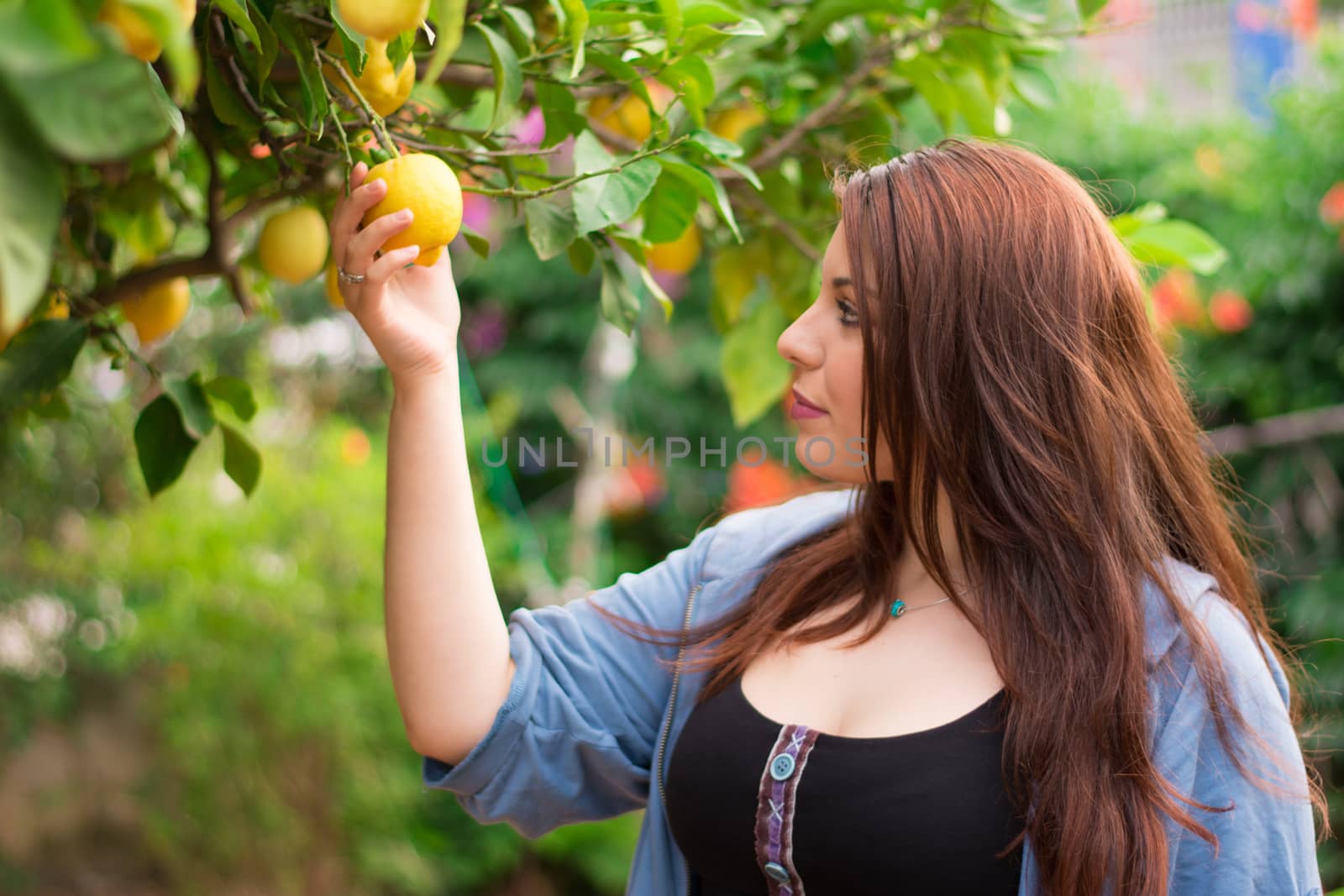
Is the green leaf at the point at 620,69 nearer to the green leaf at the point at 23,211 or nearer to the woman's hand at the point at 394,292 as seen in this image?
the woman's hand at the point at 394,292

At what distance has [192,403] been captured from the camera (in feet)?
2.75

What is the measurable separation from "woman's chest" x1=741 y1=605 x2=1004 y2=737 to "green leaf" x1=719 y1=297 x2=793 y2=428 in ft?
0.93

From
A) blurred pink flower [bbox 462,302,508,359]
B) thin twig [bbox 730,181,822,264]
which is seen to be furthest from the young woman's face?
blurred pink flower [bbox 462,302,508,359]

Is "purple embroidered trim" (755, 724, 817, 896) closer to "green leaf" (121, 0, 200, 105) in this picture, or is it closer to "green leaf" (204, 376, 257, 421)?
"green leaf" (204, 376, 257, 421)

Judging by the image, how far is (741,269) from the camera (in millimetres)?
1159

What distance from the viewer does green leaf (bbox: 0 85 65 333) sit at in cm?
33

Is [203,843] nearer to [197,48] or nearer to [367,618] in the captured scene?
[367,618]

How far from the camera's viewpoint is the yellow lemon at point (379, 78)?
0.63 metres

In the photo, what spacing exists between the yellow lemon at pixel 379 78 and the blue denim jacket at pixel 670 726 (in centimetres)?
50

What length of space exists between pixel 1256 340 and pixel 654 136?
88.0 inches

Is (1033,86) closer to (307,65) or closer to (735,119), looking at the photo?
(735,119)

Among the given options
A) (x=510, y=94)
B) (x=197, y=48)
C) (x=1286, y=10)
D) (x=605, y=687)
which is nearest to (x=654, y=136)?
(x=510, y=94)

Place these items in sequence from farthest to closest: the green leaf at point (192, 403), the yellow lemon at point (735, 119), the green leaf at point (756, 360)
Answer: the green leaf at point (756, 360), the yellow lemon at point (735, 119), the green leaf at point (192, 403)

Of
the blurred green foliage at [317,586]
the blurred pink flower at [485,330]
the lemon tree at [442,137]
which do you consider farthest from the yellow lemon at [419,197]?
the blurred pink flower at [485,330]
